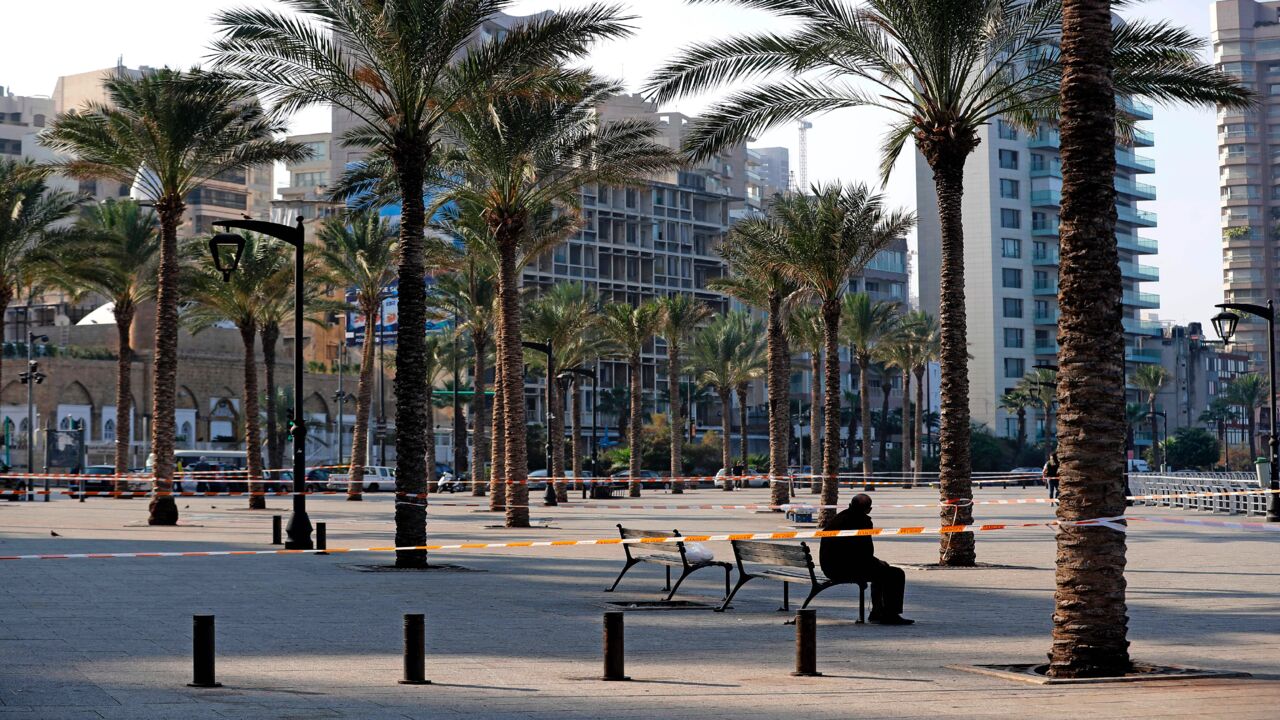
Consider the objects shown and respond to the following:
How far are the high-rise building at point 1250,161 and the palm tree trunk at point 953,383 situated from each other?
155 m

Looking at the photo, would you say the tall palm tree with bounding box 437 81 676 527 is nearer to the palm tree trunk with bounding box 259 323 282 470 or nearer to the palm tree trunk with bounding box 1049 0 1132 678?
the palm tree trunk with bounding box 259 323 282 470

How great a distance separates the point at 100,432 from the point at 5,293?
47.2m

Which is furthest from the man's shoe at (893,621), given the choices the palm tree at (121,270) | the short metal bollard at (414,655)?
the palm tree at (121,270)

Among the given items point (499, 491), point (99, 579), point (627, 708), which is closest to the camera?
point (627, 708)

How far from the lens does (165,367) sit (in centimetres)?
3344

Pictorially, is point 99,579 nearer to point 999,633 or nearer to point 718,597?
point 718,597

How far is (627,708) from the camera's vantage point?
30.0 feet

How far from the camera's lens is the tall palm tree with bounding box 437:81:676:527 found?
29.9 metres

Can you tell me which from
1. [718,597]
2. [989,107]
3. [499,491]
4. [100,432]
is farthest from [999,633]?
[100,432]

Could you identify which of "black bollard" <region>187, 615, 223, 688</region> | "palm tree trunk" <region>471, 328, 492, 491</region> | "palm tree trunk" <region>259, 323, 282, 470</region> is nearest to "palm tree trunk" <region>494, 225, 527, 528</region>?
"palm tree trunk" <region>259, 323, 282, 470</region>

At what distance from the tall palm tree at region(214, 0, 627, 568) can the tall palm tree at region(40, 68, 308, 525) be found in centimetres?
849

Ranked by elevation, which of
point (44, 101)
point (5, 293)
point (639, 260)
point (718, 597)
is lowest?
point (718, 597)

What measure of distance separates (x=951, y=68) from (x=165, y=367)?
64.0 feet

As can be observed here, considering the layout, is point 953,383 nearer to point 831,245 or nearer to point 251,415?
point 831,245
